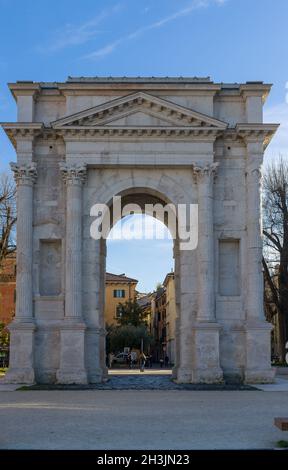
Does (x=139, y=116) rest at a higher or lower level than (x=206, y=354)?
higher

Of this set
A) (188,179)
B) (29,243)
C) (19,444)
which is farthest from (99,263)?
(19,444)

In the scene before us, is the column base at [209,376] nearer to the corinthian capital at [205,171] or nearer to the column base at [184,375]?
the column base at [184,375]

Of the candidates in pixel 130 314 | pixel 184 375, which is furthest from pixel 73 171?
pixel 130 314

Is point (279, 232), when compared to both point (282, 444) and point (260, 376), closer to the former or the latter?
point (260, 376)

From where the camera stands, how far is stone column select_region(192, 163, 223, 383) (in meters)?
30.7

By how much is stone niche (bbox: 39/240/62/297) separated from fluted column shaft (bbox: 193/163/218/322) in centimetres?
598

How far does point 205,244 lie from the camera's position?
1243 inches

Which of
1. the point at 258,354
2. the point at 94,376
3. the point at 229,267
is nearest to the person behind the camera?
the point at 258,354

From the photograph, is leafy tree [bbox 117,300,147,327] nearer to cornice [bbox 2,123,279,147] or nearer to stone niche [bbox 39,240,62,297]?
stone niche [bbox 39,240,62,297]

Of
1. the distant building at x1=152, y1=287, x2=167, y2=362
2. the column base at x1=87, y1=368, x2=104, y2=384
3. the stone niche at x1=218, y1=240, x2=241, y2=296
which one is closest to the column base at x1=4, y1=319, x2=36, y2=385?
the column base at x1=87, y1=368, x2=104, y2=384

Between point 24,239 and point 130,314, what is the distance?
47.4 metres

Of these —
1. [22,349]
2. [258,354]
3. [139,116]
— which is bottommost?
[258,354]

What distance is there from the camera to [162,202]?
3553 centimetres

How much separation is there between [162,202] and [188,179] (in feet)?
10.6
